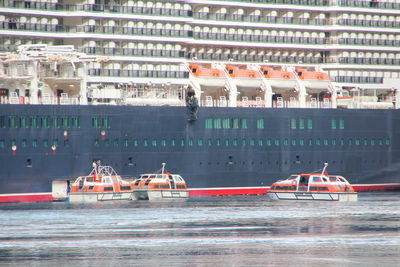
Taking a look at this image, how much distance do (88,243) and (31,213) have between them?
1815 centimetres

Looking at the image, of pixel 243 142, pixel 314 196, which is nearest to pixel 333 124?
pixel 243 142

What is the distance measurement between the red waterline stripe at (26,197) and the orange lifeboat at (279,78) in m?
21.6

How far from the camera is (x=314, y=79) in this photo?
3305 inches

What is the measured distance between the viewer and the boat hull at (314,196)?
239 feet

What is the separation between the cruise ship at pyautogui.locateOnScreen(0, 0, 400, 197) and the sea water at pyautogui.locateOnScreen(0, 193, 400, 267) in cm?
792

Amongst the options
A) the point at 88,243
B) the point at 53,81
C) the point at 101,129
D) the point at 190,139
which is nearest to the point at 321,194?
the point at 190,139

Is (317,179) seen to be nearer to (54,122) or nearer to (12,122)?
(54,122)

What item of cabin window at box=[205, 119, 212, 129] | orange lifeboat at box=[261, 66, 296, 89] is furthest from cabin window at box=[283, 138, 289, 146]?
cabin window at box=[205, 119, 212, 129]

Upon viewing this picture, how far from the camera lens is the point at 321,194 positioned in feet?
241

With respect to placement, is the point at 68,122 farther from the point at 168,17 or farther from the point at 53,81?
the point at 168,17

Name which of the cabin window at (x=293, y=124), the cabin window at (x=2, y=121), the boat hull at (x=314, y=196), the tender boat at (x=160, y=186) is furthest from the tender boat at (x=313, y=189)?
the cabin window at (x=2, y=121)

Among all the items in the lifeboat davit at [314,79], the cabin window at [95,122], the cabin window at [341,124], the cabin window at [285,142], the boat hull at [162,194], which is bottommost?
the boat hull at [162,194]

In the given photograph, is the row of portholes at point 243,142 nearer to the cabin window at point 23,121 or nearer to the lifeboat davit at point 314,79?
the lifeboat davit at point 314,79

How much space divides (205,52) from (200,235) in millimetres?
39399
